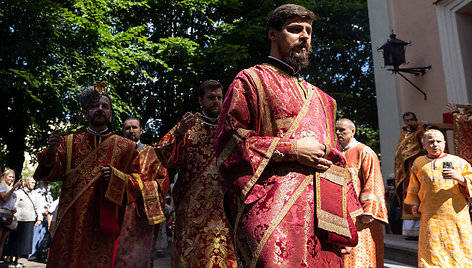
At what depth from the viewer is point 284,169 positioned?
2.36m

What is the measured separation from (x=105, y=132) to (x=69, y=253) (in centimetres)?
126

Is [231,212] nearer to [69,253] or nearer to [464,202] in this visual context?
[69,253]

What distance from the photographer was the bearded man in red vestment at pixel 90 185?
397 centimetres

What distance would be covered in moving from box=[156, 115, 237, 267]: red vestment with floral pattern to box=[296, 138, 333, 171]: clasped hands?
190 centimetres

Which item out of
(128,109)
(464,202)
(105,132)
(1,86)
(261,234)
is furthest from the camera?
(128,109)

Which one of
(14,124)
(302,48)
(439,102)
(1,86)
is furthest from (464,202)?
(14,124)

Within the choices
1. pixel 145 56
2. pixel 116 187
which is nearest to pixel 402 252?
pixel 116 187

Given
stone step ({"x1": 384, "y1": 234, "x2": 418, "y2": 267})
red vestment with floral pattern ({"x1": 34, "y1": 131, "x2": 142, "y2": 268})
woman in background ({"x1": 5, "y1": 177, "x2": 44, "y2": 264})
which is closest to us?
red vestment with floral pattern ({"x1": 34, "y1": 131, "x2": 142, "y2": 268})

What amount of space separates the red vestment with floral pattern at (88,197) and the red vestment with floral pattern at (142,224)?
0.76m

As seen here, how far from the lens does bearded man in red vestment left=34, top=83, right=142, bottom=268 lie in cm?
397

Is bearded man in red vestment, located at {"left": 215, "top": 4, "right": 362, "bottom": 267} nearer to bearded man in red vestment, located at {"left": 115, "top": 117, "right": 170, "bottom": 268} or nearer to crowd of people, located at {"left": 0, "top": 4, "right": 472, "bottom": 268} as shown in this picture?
crowd of people, located at {"left": 0, "top": 4, "right": 472, "bottom": 268}

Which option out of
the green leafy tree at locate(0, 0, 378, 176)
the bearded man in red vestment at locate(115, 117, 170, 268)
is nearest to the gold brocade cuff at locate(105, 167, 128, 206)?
the bearded man in red vestment at locate(115, 117, 170, 268)

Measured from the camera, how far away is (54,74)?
11961mm

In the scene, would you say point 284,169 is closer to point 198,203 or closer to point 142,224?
point 198,203
